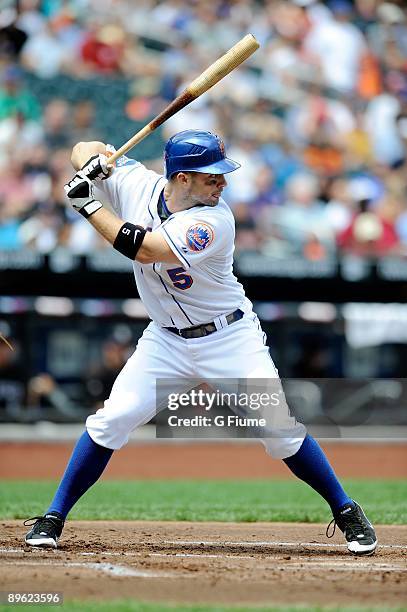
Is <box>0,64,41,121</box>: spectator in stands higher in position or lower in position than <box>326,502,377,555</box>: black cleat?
higher

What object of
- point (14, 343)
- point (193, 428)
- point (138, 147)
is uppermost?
point (138, 147)

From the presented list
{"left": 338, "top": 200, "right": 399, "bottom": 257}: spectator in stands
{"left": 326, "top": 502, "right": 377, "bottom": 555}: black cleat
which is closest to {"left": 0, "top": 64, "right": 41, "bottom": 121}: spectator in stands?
{"left": 338, "top": 200, "right": 399, "bottom": 257}: spectator in stands

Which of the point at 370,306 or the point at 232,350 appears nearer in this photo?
the point at 232,350

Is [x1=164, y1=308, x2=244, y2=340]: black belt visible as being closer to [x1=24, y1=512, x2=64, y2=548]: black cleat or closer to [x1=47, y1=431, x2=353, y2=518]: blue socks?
[x1=47, y1=431, x2=353, y2=518]: blue socks

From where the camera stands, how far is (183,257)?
3.89m

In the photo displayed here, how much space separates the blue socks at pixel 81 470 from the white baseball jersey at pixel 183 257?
0.58 m

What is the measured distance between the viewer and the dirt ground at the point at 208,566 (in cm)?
318

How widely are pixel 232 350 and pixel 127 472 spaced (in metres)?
5.28

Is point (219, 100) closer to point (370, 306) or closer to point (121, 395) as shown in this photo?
point (370, 306)

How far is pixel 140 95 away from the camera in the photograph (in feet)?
40.3

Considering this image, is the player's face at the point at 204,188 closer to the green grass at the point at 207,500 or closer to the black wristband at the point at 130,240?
the black wristband at the point at 130,240

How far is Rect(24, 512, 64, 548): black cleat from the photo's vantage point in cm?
407

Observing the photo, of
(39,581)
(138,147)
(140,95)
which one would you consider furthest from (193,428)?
(39,581)

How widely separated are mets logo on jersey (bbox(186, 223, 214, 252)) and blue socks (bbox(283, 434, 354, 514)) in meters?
0.92
